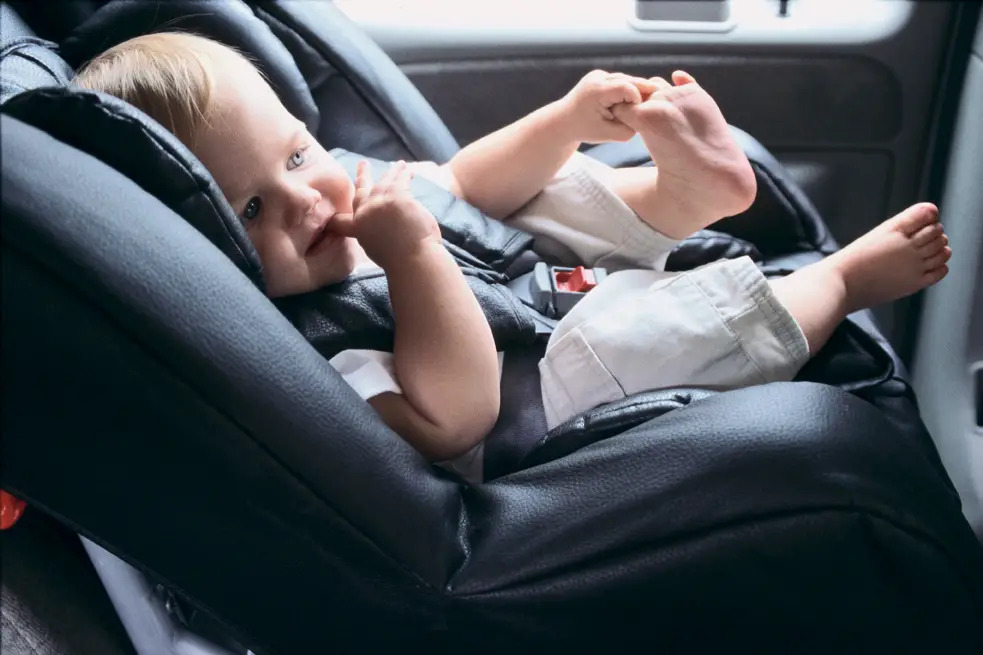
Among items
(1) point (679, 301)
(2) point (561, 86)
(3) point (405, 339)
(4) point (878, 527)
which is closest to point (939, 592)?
(4) point (878, 527)

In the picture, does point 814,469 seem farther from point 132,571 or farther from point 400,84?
point 400,84

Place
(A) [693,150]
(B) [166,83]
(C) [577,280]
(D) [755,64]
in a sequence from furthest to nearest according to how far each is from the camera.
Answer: (D) [755,64]
(C) [577,280]
(A) [693,150]
(B) [166,83]

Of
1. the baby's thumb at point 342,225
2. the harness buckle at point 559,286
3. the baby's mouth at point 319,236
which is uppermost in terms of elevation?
the baby's thumb at point 342,225

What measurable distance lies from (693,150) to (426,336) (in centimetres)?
32

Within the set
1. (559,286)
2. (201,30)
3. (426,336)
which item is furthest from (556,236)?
(201,30)

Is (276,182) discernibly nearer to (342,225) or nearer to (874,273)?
(342,225)

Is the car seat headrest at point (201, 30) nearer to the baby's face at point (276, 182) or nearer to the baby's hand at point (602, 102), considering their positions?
the baby's face at point (276, 182)

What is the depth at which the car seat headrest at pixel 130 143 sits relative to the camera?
2.20 feet

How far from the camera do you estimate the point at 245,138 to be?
824mm

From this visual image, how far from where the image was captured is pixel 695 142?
93 cm

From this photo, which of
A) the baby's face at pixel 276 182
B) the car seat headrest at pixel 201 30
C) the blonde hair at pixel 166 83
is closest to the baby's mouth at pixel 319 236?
the baby's face at pixel 276 182

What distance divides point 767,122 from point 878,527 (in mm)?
891

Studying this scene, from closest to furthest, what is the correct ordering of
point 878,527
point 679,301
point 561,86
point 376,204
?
1. point 878,527
2. point 376,204
3. point 679,301
4. point 561,86

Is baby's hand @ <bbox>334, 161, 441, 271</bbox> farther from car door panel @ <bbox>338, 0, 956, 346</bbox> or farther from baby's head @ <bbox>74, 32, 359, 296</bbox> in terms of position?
car door panel @ <bbox>338, 0, 956, 346</bbox>
